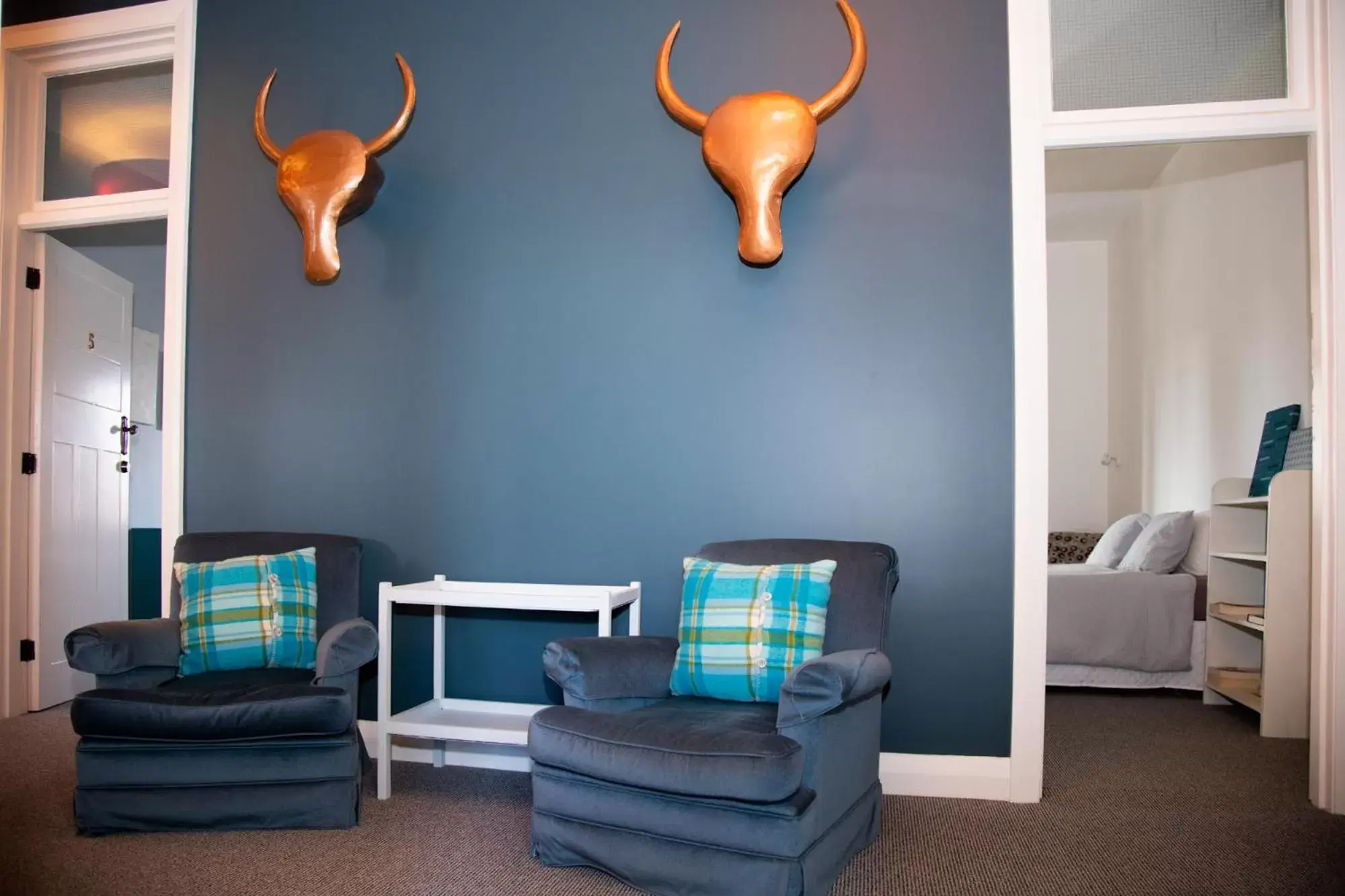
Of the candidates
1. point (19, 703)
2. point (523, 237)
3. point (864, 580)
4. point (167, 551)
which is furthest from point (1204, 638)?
point (19, 703)

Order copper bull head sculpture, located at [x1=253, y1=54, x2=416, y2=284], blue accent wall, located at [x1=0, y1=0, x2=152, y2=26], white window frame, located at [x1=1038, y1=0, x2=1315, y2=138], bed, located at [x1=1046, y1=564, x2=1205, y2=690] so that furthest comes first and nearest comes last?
bed, located at [x1=1046, y1=564, x2=1205, y2=690] < blue accent wall, located at [x1=0, y1=0, x2=152, y2=26] < copper bull head sculpture, located at [x1=253, y1=54, x2=416, y2=284] < white window frame, located at [x1=1038, y1=0, x2=1315, y2=138]

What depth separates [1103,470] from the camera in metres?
7.43

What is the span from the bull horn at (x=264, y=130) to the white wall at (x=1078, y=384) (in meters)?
5.93

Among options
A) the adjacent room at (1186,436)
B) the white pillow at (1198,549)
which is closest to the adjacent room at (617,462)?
the adjacent room at (1186,436)

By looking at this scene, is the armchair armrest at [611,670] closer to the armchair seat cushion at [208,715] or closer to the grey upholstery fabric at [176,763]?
the armchair seat cushion at [208,715]

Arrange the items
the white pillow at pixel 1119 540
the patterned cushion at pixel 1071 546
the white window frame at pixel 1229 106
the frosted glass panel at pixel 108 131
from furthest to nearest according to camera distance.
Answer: the patterned cushion at pixel 1071 546
the white pillow at pixel 1119 540
the frosted glass panel at pixel 108 131
the white window frame at pixel 1229 106

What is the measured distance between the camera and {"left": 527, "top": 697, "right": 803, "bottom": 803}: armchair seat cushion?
2.04 m

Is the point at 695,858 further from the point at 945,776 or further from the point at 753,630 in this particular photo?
the point at 945,776

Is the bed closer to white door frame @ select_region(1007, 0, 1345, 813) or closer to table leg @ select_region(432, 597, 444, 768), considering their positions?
white door frame @ select_region(1007, 0, 1345, 813)

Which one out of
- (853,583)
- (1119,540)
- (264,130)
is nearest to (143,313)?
(264,130)

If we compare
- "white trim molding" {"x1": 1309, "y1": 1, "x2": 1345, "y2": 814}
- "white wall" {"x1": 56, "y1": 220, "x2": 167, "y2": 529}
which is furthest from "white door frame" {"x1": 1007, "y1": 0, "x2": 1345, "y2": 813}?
"white wall" {"x1": 56, "y1": 220, "x2": 167, "y2": 529}

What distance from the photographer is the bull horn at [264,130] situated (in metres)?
3.42

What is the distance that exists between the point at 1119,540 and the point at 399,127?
4447mm

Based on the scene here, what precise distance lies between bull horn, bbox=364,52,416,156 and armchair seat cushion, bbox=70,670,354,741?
1.83m
